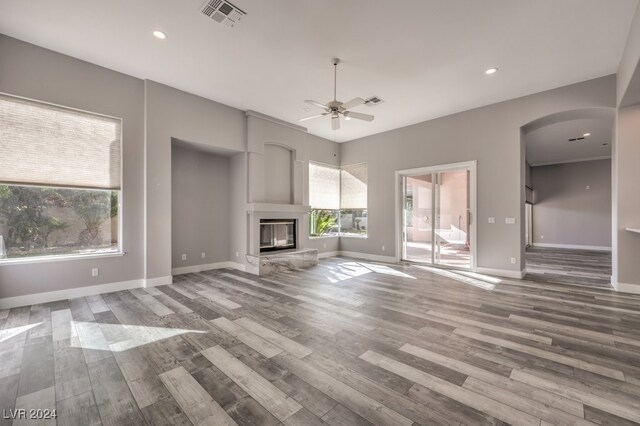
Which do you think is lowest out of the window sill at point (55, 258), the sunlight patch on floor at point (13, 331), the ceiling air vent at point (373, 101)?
the sunlight patch on floor at point (13, 331)

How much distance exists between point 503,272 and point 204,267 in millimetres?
6265

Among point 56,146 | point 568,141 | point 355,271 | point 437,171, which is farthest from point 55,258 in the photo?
point 568,141

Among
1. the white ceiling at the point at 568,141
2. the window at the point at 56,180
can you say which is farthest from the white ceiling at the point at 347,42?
the white ceiling at the point at 568,141

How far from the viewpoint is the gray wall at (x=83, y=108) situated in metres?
3.62

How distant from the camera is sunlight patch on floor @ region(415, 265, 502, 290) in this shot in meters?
4.81

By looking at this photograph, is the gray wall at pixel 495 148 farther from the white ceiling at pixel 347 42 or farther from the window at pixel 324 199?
the window at pixel 324 199

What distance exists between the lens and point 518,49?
3.72 metres

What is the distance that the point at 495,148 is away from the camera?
18.2 feet

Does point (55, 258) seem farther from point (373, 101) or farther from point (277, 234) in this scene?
point (373, 101)

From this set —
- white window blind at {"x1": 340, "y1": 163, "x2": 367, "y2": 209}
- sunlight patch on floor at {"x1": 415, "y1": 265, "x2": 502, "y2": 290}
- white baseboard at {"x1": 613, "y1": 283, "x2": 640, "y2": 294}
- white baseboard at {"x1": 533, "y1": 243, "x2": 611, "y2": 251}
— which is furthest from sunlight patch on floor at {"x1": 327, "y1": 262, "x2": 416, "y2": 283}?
white baseboard at {"x1": 533, "y1": 243, "x2": 611, "y2": 251}

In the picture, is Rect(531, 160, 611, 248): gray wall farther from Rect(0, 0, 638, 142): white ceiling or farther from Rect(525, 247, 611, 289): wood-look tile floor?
Rect(0, 0, 638, 142): white ceiling

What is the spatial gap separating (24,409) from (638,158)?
298 inches

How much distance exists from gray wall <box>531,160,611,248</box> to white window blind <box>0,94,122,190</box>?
44.8 feet

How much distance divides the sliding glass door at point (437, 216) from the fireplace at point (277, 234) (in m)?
2.91
